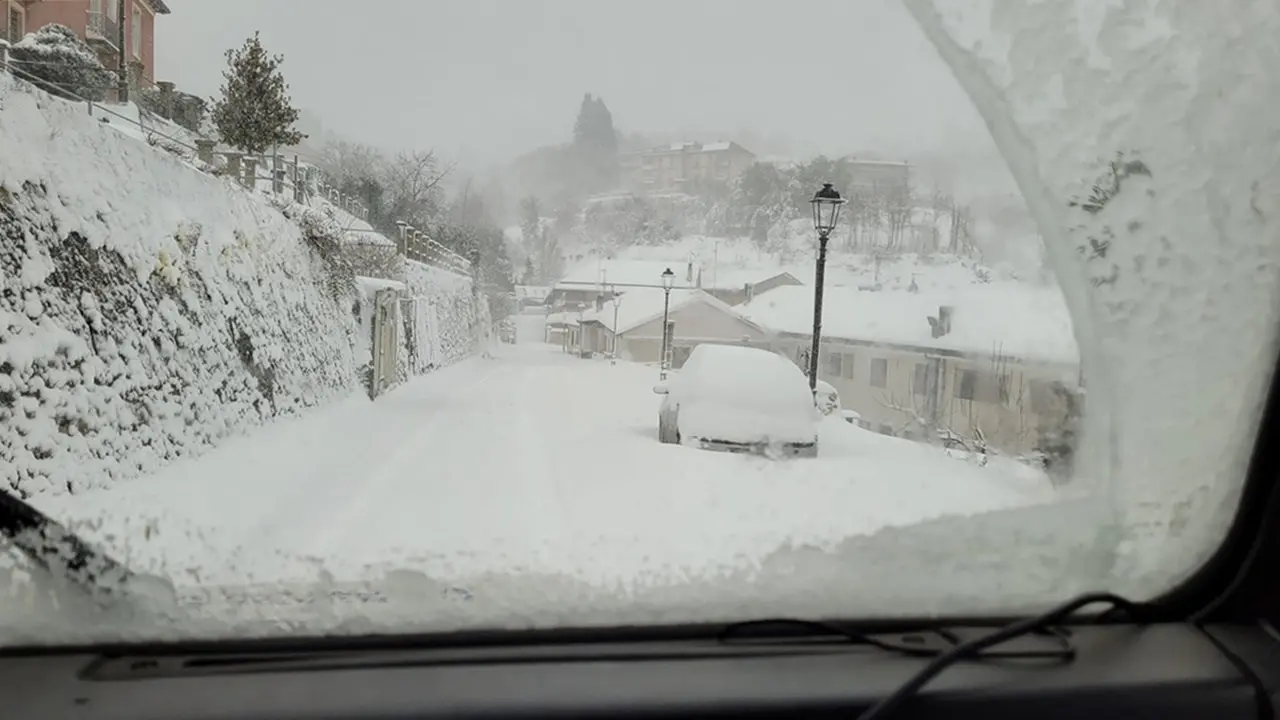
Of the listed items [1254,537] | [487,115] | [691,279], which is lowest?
[1254,537]

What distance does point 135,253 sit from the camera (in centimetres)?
213

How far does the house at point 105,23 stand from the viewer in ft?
5.64

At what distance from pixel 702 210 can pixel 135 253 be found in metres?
1.30

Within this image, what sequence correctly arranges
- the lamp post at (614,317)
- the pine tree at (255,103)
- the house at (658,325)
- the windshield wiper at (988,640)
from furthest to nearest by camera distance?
the lamp post at (614,317)
the house at (658,325)
the pine tree at (255,103)
the windshield wiper at (988,640)

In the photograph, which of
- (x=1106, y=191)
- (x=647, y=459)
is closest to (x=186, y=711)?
(x=647, y=459)

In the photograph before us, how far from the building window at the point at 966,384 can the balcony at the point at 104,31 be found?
175 cm

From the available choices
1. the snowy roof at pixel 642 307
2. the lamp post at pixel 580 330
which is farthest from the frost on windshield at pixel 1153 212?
the lamp post at pixel 580 330

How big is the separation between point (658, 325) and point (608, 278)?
0.50ft

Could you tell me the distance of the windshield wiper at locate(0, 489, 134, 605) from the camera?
1522mm

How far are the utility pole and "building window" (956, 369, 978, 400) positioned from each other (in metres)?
1.74

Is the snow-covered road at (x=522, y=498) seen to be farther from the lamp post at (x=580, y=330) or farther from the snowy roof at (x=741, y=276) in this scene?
the snowy roof at (x=741, y=276)

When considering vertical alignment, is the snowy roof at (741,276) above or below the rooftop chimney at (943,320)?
above

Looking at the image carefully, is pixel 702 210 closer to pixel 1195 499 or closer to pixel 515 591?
pixel 515 591

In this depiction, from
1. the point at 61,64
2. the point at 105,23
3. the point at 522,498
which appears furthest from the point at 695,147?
the point at 61,64
